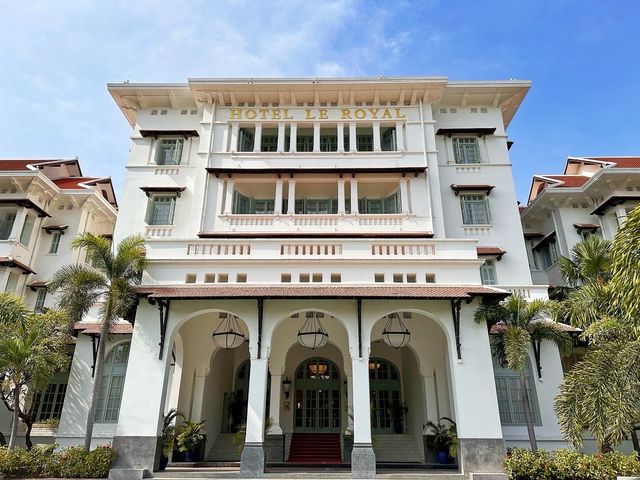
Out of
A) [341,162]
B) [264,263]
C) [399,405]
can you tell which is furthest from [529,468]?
[341,162]

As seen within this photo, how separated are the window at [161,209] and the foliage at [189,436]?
9958 millimetres

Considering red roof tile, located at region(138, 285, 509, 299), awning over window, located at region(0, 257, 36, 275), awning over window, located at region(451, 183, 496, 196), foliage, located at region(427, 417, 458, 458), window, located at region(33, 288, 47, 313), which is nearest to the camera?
red roof tile, located at region(138, 285, 509, 299)

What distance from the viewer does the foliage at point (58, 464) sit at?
13859 mm

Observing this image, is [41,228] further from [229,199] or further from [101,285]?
[101,285]

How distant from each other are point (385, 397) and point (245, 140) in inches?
606

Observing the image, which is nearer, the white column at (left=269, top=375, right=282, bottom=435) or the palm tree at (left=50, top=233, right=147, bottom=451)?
the palm tree at (left=50, top=233, right=147, bottom=451)

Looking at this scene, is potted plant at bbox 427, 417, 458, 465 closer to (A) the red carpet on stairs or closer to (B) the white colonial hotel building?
(B) the white colonial hotel building

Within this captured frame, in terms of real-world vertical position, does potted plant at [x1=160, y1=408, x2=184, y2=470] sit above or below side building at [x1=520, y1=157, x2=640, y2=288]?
below

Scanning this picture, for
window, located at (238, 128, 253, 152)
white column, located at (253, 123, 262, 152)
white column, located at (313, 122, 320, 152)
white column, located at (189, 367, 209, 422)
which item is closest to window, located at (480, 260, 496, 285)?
white column, located at (313, 122, 320, 152)

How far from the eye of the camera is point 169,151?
82.1ft

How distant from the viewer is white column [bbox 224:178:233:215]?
74.3ft

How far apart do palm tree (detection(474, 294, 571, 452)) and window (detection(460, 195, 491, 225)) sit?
7407 mm

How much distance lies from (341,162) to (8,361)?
16712 mm

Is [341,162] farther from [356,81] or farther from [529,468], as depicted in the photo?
[529,468]
